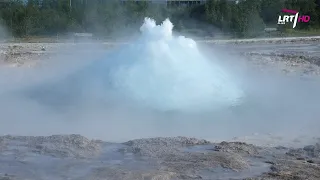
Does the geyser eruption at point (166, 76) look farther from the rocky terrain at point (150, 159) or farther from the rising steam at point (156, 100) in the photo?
the rocky terrain at point (150, 159)

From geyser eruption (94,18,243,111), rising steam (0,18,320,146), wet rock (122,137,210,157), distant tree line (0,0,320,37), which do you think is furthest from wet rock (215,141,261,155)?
distant tree line (0,0,320,37)

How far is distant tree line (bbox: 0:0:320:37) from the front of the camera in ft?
117

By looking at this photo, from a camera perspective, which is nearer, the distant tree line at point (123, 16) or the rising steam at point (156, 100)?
the rising steam at point (156, 100)

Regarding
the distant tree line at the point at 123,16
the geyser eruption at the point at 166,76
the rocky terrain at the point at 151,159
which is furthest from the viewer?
the distant tree line at the point at 123,16

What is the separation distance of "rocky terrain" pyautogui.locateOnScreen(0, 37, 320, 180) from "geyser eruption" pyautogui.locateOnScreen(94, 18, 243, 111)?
339 centimetres

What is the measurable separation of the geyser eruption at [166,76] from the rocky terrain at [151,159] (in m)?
3.39

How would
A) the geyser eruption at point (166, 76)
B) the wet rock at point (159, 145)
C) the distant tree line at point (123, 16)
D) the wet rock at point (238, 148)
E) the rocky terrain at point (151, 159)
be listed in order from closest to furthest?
the rocky terrain at point (151, 159)
the wet rock at point (159, 145)
the wet rock at point (238, 148)
the geyser eruption at point (166, 76)
the distant tree line at point (123, 16)

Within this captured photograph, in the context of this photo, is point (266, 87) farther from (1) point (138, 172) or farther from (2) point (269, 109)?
(1) point (138, 172)

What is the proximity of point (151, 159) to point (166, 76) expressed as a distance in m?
5.49

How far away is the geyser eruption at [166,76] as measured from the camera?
46.1 ft

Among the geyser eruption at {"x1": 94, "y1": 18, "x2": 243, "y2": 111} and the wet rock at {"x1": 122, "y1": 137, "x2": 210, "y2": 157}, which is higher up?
the geyser eruption at {"x1": 94, "y1": 18, "x2": 243, "y2": 111}

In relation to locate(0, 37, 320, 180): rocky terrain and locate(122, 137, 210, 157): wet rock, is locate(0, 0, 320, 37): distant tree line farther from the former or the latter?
locate(0, 37, 320, 180): rocky terrain

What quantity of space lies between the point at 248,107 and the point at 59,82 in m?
5.46

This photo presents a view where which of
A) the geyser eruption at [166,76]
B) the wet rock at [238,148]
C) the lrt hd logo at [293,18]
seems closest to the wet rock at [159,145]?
the wet rock at [238,148]
